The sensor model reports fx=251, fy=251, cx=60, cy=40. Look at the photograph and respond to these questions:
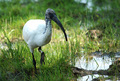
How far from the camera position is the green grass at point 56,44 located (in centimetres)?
431

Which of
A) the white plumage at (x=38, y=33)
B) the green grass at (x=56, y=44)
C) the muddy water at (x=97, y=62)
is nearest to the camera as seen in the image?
the white plumage at (x=38, y=33)

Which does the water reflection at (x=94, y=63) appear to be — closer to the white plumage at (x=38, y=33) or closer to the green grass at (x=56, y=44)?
the green grass at (x=56, y=44)

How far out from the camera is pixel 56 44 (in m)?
5.27

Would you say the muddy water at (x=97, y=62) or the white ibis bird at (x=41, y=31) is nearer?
the white ibis bird at (x=41, y=31)

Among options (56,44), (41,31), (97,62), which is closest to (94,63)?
(97,62)

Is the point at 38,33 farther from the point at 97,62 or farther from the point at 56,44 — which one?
the point at 97,62

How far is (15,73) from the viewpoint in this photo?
4.44 metres

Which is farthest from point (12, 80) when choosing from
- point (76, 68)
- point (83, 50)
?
point (83, 50)

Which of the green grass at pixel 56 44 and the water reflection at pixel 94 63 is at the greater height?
the green grass at pixel 56 44

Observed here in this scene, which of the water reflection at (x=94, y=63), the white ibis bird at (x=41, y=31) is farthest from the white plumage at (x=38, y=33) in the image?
the water reflection at (x=94, y=63)

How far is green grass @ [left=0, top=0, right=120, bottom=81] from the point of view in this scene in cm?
431

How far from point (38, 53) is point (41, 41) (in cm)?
86

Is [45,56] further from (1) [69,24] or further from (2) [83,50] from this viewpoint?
(1) [69,24]

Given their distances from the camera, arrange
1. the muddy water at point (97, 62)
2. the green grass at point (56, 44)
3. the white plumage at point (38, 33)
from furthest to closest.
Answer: the muddy water at point (97, 62), the green grass at point (56, 44), the white plumage at point (38, 33)
